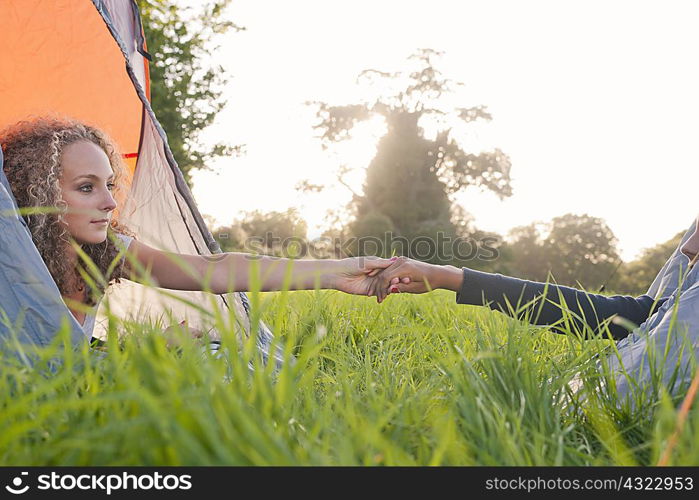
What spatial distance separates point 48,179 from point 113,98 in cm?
128

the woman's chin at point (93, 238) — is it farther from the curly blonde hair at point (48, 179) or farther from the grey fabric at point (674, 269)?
the grey fabric at point (674, 269)

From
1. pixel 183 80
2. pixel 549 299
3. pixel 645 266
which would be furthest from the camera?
pixel 645 266

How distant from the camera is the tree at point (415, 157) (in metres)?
18.3

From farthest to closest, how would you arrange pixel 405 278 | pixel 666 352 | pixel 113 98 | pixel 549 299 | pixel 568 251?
pixel 568 251
pixel 113 98
pixel 405 278
pixel 549 299
pixel 666 352

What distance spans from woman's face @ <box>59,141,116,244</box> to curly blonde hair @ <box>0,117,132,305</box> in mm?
27

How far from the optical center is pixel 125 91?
2951mm

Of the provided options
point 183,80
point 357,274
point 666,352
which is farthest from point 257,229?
point 666,352

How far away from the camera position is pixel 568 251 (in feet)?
57.2

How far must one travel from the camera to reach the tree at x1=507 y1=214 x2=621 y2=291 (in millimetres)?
17094

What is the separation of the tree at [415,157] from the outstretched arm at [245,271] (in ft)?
52.2

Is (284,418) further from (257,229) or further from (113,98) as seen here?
(257,229)

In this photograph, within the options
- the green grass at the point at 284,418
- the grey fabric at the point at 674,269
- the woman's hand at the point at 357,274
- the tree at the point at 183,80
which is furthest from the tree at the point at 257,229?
the green grass at the point at 284,418
